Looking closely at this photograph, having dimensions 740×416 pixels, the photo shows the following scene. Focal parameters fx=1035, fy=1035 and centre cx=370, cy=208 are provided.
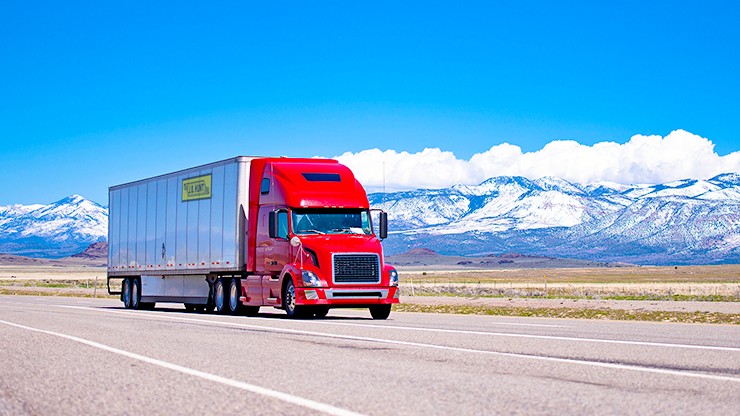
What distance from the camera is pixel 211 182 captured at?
31.1 m

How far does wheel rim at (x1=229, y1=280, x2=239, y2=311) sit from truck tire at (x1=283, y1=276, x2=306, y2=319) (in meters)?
3.11

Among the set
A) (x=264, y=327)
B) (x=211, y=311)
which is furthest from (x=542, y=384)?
(x=211, y=311)

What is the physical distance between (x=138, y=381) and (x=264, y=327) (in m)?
10.1

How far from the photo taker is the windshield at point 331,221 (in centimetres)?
2678

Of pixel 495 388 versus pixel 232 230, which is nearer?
pixel 495 388

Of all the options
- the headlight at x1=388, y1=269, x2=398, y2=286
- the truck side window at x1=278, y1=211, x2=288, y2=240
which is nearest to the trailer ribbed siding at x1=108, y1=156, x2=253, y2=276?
the truck side window at x1=278, y1=211, x2=288, y2=240

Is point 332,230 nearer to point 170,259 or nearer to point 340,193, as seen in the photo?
point 340,193

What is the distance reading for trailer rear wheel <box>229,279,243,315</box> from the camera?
2920cm

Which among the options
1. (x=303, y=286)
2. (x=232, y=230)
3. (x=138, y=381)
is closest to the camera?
(x=138, y=381)

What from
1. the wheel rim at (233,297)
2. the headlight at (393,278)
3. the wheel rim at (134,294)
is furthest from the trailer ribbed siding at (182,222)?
the headlight at (393,278)

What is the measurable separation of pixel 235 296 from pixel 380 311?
504cm

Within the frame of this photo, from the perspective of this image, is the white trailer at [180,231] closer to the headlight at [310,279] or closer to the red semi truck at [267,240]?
the red semi truck at [267,240]

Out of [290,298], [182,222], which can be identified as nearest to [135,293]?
[182,222]

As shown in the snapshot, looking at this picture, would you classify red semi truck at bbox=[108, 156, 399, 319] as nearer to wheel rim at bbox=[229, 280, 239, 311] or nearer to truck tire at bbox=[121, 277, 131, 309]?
wheel rim at bbox=[229, 280, 239, 311]
